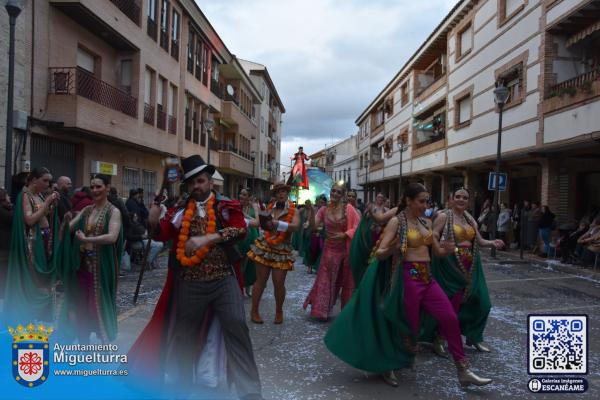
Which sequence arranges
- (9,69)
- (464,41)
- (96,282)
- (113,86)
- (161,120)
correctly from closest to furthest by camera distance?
(96,282) < (9,69) < (113,86) < (161,120) < (464,41)

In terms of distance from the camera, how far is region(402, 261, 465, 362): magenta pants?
452 centimetres

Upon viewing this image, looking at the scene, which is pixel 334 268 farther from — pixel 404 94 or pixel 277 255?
pixel 404 94

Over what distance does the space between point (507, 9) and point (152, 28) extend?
1346cm

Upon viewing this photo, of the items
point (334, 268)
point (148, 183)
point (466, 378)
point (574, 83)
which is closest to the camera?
point (466, 378)

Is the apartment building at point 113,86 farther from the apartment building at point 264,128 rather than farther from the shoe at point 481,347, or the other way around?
the apartment building at point 264,128

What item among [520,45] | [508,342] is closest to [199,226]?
[508,342]

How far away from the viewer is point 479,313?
576 cm

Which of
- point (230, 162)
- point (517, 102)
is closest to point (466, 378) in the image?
point (517, 102)

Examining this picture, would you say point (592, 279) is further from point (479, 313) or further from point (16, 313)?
point (16, 313)

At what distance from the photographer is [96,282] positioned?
5102 millimetres

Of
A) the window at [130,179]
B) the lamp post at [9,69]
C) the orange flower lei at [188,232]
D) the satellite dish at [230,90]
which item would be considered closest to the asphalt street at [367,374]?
the orange flower lei at [188,232]

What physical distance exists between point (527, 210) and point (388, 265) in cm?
1503

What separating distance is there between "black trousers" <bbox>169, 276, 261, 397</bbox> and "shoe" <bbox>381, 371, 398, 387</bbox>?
142 cm

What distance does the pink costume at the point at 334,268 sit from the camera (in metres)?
7.25
